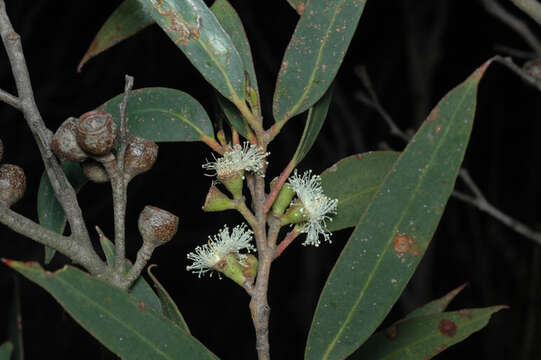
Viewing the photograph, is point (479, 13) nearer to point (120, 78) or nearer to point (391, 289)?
point (120, 78)

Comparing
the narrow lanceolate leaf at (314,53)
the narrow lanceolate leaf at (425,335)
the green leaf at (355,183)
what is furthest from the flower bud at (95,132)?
the narrow lanceolate leaf at (425,335)

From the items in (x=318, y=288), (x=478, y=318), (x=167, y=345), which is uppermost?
(x=167, y=345)

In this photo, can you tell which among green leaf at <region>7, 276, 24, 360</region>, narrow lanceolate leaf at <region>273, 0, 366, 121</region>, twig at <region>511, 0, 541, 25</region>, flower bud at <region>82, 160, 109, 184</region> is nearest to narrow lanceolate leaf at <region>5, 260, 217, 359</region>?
flower bud at <region>82, 160, 109, 184</region>

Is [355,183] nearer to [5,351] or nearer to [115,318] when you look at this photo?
[115,318]

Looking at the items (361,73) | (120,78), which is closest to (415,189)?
(361,73)

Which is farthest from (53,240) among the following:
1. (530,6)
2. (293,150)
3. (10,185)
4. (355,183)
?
(293,150)

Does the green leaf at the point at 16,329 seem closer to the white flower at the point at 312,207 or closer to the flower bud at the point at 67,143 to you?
the flower bud at the point at 67,143
